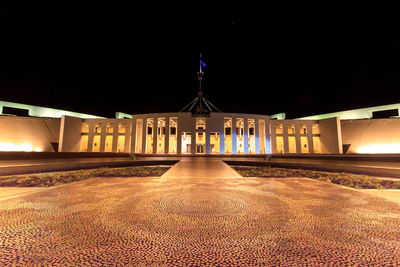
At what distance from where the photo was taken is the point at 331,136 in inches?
1211

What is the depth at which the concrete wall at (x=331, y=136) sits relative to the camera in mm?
29891

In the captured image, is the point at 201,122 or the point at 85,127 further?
the point at 85,127

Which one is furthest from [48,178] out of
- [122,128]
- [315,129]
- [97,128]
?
[315,129]

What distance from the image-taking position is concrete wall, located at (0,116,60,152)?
1048 inches

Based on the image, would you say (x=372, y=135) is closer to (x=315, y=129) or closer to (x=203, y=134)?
(x=315, y=129)

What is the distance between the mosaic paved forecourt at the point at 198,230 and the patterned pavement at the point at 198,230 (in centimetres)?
1

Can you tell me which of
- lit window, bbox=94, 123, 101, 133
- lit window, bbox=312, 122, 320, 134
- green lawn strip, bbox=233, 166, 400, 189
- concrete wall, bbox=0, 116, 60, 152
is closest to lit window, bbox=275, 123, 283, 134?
lit window, bbox=312, 122, 320, 134

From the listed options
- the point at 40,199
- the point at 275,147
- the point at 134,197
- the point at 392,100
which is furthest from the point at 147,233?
the point at 392,100

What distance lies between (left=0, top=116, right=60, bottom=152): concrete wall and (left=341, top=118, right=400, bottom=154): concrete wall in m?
54.8

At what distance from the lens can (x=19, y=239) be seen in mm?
2225

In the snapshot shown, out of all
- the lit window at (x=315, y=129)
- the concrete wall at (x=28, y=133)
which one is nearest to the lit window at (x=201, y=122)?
the lit window at (x=315, y=129)

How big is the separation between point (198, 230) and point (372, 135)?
39.3m

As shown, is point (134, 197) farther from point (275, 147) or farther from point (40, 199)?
point (275, 147)

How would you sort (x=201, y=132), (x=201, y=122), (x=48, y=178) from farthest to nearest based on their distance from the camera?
(x=201, y=122)
(x=201, y=132)
(x=48, y=178)
